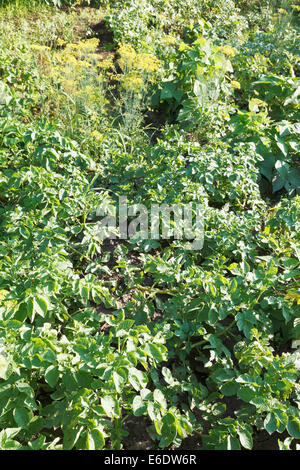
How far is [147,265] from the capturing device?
2.44 m

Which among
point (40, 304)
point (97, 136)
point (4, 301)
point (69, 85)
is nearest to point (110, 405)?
point (40, 304)

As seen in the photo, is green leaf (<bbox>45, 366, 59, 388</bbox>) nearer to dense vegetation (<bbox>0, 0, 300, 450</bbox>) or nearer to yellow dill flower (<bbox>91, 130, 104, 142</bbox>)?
dense vegetation (<bbox>0, 0, 300, 450</bbox>)

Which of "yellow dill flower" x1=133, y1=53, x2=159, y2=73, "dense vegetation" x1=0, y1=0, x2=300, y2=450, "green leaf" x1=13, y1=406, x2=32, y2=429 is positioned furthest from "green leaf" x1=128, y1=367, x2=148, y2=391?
"yellow dill flower" x1=133, y1=53, x2=159, y2=73

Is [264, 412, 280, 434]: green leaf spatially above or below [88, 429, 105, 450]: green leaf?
below

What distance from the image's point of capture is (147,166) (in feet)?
11.1

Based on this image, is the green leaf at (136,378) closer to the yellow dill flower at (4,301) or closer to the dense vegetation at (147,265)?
the dense vegetation at (147,265)

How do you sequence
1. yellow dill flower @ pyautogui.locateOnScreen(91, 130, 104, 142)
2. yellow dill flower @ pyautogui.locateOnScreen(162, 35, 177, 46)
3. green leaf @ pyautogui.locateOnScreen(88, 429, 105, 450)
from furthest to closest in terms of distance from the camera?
yellow dill flower @ pyautogui.locateOnScreen(162, 35, 177, 46) → yellow dill flower @ pyautogui.locateOnScreen(91, 130, 104, 142) → green leaf @ pyautogui.locateOnScreen(88, 429, 105, 450)

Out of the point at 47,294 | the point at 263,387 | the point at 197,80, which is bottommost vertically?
the point at 263,387

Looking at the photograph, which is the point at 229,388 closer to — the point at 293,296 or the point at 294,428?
the point at 294,428

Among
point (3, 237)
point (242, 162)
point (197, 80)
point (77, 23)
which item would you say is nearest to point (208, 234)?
point (242, 162)

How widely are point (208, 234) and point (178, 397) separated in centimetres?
102

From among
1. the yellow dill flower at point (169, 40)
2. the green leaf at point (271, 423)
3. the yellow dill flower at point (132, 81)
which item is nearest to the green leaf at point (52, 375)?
the green leaf at point (271, 423)

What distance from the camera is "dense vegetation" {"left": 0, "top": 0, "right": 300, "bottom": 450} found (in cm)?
185
